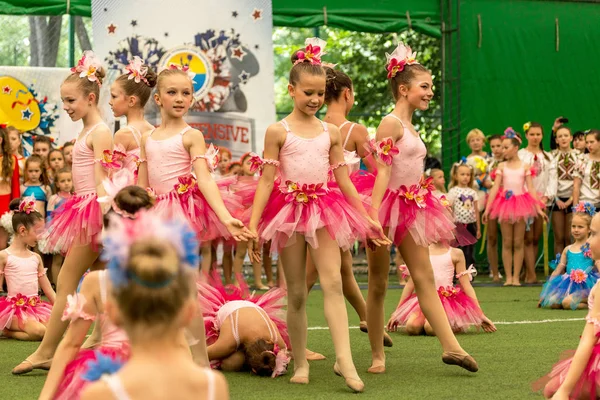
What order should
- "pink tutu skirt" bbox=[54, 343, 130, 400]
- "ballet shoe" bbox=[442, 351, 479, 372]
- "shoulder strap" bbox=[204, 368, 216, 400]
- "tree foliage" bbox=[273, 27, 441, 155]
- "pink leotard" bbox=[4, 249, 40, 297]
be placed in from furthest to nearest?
1. "tree foliage" bbox=[273, 27, 441, 155]
2. "pink leotard" bbox=[4, 249, 40, 297]
3. "ballet shoe" bbox=[442, 351, 479, 372]
4. "pink tutu skirt" bbox=[54, 343, 130, 400]
5. "shoulder strap" bbox=[204, 368, 216, 400]

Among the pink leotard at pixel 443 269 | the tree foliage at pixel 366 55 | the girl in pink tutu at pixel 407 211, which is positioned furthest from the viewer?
the tree foliage at pixel 366 55

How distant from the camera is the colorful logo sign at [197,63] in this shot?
13.1 meters

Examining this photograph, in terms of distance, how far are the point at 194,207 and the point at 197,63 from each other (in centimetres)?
791

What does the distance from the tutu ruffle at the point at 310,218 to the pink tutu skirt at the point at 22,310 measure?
2798mm

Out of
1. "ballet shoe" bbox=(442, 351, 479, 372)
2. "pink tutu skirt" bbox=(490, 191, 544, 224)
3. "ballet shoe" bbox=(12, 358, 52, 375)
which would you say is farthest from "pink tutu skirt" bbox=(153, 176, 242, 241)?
"pink tutu skirt" bbox=(490, 191, 544, 224)

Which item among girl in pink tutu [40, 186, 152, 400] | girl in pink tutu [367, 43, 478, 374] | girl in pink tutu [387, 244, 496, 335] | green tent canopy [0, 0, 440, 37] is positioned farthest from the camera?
green tent canopy [0, 0, 440, 37]

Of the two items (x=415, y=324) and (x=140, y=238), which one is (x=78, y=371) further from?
Answer: (x=415, y=324)

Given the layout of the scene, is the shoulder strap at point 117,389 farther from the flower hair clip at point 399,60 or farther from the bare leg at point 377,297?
the flower hair clip at point 399,60

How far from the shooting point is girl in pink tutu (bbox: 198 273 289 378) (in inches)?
232

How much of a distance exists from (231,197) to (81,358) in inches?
67.6

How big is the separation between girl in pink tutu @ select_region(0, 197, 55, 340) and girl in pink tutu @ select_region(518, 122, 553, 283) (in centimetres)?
704

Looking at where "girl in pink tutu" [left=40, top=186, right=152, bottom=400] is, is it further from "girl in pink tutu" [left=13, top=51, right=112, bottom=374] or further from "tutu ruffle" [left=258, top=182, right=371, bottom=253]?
"tutu ruffle" [left=258, top=182, right=371, bottom=253]

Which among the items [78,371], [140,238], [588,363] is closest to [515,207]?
[588,363]

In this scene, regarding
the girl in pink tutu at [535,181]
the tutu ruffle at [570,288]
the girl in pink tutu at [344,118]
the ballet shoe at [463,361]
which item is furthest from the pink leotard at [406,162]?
the girl in pink tutu at [535,181]
